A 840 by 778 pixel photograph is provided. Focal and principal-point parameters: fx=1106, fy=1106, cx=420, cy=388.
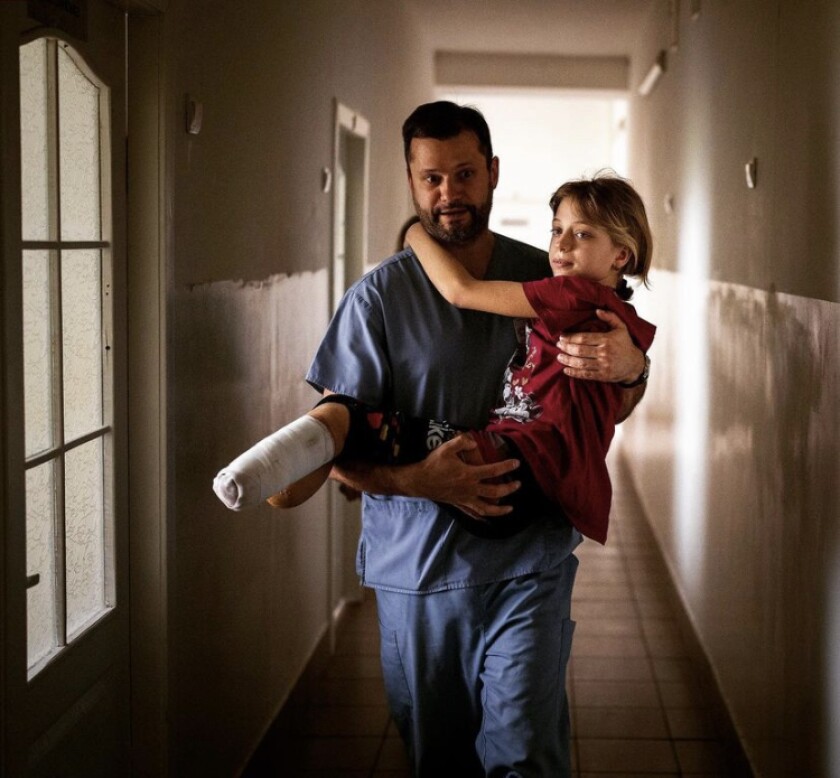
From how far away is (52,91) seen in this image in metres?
1.75

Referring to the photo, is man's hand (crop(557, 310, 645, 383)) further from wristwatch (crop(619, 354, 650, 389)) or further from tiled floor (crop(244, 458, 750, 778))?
tiled floor (crop(244, 458, 750, 778))

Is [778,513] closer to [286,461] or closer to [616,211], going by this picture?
[616,211]

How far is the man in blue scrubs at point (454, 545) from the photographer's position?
218 centimetres

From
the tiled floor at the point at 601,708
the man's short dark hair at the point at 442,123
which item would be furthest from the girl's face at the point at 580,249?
the tiled floor at the point at 601,708

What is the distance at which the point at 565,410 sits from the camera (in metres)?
2.10

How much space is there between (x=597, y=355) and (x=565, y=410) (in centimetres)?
12

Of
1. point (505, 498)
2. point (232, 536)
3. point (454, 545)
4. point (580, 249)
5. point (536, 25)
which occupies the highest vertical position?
point (536, 25)

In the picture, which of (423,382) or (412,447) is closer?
(412,447)

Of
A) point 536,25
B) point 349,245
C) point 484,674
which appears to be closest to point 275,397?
point 484,674

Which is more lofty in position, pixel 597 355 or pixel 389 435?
pixel 597 355

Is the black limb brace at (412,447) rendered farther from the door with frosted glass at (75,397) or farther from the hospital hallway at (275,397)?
the door with frosted glass at (75,397)

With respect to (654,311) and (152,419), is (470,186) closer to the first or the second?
(152,419)

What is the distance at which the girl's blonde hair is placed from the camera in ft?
7.16

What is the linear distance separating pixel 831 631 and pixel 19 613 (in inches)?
54.7
